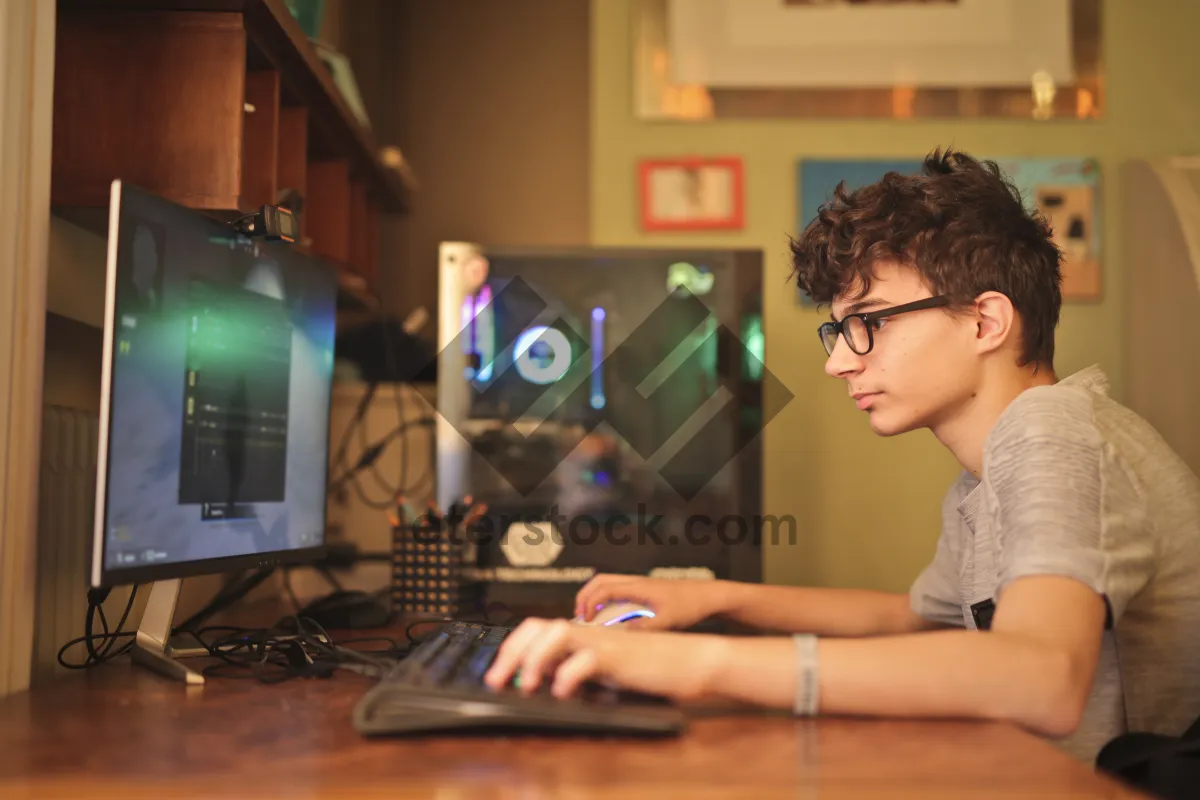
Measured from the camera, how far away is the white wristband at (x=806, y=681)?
2.40ft

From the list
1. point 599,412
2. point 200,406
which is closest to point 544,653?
point 200,406

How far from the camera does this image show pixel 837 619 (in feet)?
4.23

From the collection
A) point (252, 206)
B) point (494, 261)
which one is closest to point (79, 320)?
point (252, 206)

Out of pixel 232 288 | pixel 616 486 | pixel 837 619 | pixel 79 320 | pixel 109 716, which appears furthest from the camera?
pixel 616 486

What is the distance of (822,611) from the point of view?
4.23 feet

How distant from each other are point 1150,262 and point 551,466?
1.31 metres

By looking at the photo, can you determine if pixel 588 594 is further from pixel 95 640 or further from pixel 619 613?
pixel 95 640

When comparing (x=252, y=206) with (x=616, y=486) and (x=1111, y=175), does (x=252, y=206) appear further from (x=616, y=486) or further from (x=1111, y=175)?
(x=1111, y=175)

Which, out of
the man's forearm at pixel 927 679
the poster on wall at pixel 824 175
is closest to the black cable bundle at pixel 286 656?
the man's forearm at pixel 927 679

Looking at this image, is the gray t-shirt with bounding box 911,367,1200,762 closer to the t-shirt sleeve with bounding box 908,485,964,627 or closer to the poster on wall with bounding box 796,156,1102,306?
the t-shirt sleeve with bounding box 908,485,964,627

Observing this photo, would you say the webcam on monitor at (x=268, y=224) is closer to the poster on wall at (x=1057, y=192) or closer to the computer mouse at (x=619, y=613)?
the computer mouse at (x=619, y=613)

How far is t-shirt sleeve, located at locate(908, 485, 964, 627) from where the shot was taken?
124 centimetres

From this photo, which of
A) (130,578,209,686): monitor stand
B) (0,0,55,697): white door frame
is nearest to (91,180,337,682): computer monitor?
(130,578,209,686): monitor stand

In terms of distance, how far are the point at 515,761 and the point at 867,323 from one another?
651 mm
